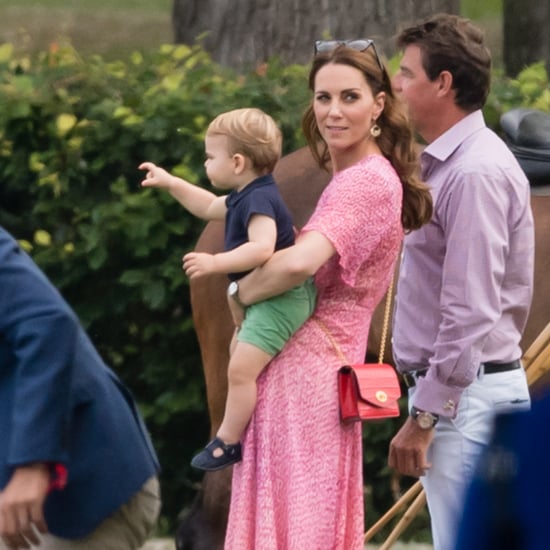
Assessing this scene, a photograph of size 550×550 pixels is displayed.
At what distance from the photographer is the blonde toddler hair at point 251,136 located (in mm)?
4574

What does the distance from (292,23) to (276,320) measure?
4993mm

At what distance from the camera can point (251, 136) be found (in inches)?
180

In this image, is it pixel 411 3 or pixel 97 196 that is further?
pixel 411 3

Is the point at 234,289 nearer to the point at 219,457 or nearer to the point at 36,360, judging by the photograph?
the point at 219,457

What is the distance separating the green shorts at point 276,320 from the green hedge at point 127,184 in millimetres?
1907

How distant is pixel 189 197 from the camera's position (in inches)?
191

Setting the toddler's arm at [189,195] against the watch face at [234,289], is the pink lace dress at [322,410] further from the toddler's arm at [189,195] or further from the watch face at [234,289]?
the toddler's arm at [189,195]

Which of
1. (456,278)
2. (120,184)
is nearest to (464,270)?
(456,278)

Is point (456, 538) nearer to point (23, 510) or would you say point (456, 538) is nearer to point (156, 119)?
point (23, 510)

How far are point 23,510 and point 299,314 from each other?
1478 millimetres

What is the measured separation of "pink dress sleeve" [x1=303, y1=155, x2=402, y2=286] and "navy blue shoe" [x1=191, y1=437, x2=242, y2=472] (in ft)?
1.79

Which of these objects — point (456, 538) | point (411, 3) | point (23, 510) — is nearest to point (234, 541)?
point (23, 510)

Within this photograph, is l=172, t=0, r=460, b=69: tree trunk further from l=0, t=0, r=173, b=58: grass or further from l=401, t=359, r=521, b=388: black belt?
l=0, t=0, r=173, b=58: grass

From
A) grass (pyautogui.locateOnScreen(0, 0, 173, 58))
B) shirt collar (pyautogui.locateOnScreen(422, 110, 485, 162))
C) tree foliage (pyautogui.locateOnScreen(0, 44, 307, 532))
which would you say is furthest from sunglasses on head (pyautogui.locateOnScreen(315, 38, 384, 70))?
grass (pyautogui.locateOnScreen(0, 0, 173, 58))
